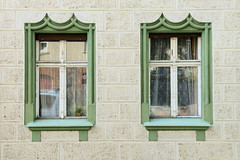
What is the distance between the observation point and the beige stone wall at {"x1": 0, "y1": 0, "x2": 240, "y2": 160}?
4566 millimetres

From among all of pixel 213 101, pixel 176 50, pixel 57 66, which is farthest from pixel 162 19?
pixel 57 66

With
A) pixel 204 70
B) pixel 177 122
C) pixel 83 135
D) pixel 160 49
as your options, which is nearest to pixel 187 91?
pixel 204 70

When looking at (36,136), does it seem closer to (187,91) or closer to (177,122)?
(177,122)

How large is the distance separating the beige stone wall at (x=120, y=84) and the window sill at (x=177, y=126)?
0.10 meters

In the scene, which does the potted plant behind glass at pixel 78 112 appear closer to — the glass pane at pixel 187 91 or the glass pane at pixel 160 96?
the glass pane at pixel 160 96

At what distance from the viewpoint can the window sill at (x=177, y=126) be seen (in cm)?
450

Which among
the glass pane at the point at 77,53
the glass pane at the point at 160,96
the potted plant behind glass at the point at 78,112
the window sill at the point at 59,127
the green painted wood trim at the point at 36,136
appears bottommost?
the green painted wood trim at the point at 36,136

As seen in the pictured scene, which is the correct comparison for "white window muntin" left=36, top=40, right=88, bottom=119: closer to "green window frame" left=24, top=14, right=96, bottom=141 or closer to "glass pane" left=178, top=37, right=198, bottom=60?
"green window frame" left=24, top=14, right=96, bottom=141

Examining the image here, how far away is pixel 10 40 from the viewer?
180 inches

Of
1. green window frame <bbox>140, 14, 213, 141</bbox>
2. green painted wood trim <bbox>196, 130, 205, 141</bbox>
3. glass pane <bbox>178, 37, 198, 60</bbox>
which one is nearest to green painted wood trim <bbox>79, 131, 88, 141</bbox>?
green window frame <bbox>140, 14, 213, 141</bbox>

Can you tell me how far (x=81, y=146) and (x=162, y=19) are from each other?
8.84 ft

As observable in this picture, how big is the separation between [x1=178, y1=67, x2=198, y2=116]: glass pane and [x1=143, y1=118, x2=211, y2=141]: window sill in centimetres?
26

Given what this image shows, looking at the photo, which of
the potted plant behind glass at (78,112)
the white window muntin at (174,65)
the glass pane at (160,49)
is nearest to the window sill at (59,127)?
the potted plant behind glass at (78,112)

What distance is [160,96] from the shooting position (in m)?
4.84
